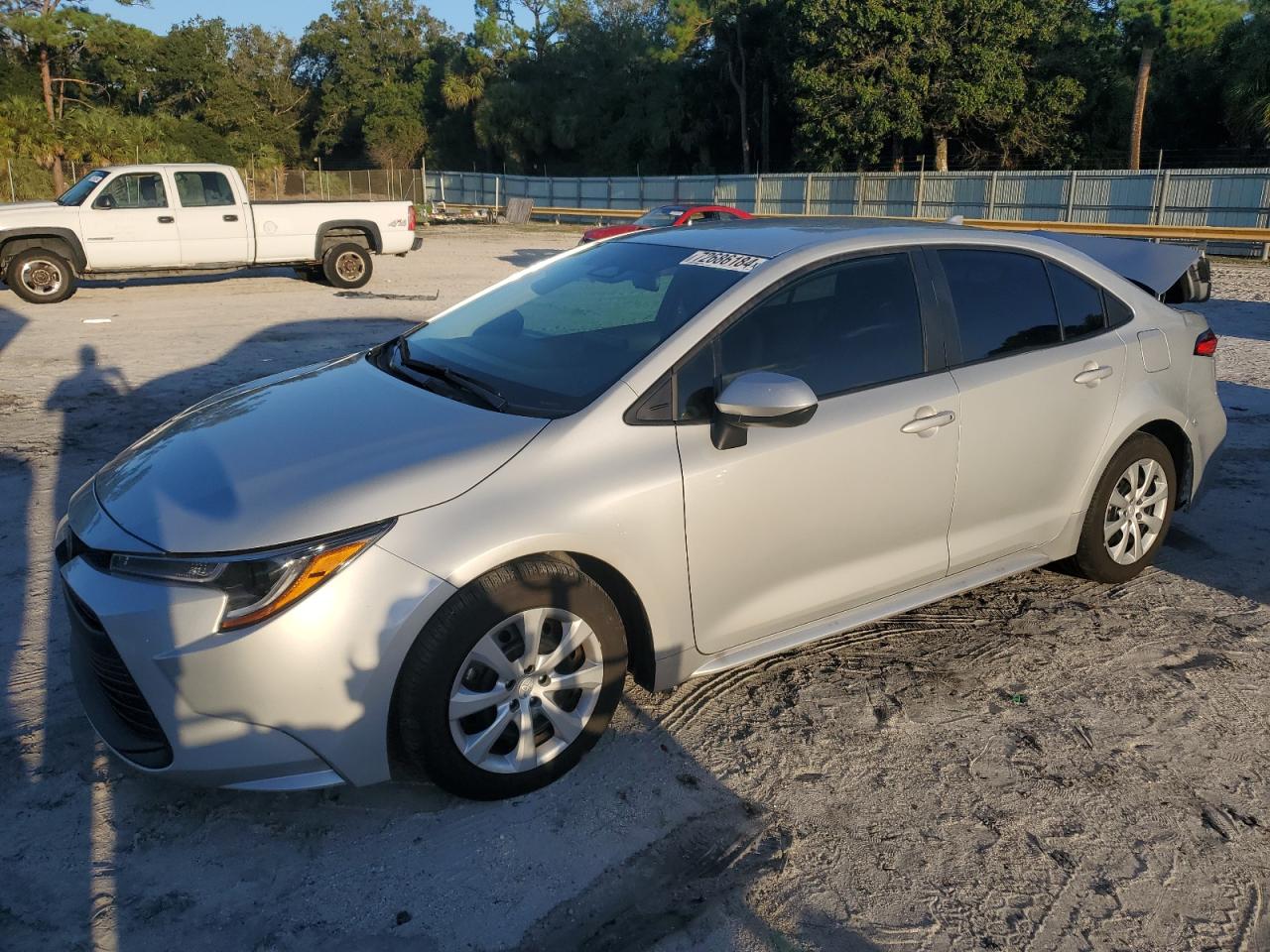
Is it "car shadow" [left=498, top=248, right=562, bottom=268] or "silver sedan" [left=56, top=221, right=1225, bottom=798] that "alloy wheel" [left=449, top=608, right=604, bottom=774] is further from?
"car shadow" [left=498, top=248, right=562, bottom=268]

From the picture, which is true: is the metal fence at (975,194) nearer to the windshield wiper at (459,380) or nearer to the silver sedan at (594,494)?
the silver sedan at (594,494)

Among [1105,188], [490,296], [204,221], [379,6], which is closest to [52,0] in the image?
[379,6]

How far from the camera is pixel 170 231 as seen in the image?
49.4 ft

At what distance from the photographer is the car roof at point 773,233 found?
156 inches

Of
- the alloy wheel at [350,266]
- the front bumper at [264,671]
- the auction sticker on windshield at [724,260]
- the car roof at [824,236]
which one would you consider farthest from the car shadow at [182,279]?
the front bumper at [264,671]

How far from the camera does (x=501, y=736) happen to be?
320 centimetres

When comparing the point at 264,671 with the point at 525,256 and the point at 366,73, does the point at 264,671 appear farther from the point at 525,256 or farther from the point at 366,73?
the point at 366,73

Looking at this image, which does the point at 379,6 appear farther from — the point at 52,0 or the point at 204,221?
the point at 204,221

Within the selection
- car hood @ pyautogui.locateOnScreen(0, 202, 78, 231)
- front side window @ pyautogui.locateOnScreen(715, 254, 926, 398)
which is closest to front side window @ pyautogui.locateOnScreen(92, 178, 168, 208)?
car hood @ pyautogui.locateOnScreen(0, 202, 78, 231)

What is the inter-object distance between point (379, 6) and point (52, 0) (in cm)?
3456

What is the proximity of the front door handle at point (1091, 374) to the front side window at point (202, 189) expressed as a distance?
14057 millimetres

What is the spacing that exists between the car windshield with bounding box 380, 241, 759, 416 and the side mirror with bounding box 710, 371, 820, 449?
369mm

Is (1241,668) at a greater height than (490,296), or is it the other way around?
(490,296)

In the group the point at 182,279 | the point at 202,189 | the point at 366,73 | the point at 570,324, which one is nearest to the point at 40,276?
the point at 202,189
